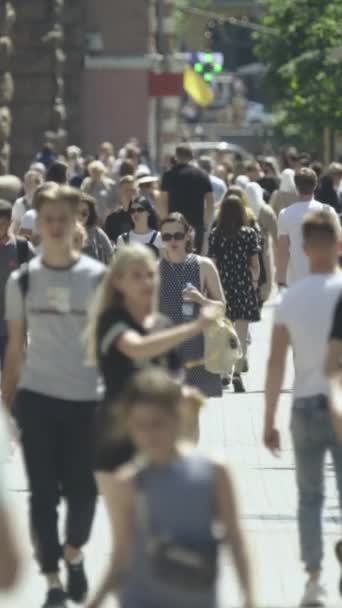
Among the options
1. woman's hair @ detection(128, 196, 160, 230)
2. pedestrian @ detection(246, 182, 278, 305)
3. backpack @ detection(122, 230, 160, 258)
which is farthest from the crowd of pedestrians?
pedestrian @ detection(246, 182, 278, 305)

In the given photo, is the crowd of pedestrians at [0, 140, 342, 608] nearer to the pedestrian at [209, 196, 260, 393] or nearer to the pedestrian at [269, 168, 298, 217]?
the pedestrian at [209, 196, 260, 393]

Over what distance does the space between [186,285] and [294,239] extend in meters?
3.10

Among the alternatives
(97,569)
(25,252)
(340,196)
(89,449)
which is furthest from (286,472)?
(340,196)

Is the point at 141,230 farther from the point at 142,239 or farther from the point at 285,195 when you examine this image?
the point at 285,195

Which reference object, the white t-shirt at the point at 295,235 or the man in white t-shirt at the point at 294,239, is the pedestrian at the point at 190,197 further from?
the white t-shirt at the point at 295,235

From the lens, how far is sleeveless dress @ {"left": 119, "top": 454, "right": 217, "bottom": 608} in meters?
6.32

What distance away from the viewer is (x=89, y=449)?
937 centimetres

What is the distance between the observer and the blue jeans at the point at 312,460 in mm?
9211

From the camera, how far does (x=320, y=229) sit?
9.16 metres

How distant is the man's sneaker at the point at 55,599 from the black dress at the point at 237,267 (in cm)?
865

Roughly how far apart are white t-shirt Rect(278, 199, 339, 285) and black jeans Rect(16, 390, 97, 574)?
6928 mm

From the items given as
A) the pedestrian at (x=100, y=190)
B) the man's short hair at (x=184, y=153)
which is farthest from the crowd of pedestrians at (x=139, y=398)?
the pedestrian at (x=100, y=190)

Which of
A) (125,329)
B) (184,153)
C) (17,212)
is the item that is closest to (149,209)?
(17,212)

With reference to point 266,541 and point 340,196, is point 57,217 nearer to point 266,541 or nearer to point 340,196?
point 266,541
